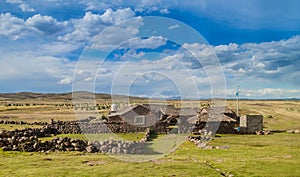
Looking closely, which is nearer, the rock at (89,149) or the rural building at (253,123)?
the rock at (89,149)

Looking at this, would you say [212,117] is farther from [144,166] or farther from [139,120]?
[144,166]

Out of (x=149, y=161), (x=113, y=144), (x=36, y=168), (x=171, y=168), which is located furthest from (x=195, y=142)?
(x=36, y=168)

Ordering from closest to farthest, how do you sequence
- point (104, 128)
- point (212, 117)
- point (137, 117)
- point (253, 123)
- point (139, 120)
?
point (104, 128) → point (212, 117) → point (253, 123) → point (139, 120) → point (137, 117)

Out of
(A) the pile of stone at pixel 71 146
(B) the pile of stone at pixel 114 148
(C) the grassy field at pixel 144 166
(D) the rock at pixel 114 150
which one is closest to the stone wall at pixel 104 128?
(A) the pile of stone at pixel 71 146

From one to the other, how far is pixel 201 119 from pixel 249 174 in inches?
1364

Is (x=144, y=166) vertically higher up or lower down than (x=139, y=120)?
lower down

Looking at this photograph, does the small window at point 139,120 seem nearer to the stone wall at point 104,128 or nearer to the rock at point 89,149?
the stone wall at point 104,128

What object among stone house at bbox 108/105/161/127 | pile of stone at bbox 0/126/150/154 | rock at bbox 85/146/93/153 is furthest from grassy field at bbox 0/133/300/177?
stone house at bbox 108/105/161/127

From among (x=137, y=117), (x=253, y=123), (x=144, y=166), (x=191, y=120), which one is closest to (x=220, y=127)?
(x=191, y=120)

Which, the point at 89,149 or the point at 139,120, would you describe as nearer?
the point at 89,149

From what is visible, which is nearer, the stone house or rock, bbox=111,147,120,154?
rock, bbox=111,147,120,154

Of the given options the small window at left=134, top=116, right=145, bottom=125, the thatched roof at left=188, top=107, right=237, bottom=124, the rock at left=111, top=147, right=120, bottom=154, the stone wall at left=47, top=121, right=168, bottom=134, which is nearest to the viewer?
the rock at left=111, top=147, right=120, bottom=154

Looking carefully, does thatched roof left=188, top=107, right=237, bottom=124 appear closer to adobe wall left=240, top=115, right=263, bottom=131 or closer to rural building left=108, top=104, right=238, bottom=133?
rural building left=108, top=104, right=238, bottom=133

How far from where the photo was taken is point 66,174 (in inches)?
762
